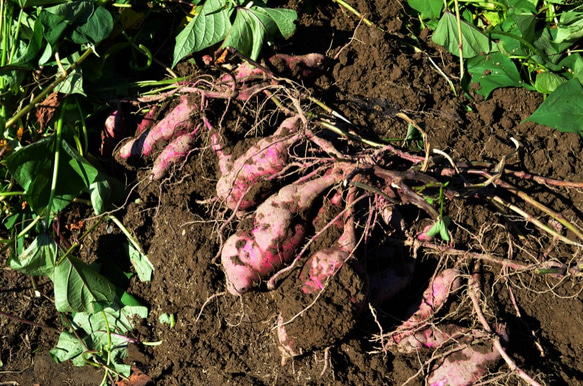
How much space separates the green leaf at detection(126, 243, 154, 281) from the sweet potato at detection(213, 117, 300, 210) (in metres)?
0.44

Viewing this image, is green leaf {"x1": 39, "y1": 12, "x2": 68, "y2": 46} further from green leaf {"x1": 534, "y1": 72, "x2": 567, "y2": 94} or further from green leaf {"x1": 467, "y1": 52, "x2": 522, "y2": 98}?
green leaf {"x1": 534, "y1": 72, "x2": 567, "y2": 94}

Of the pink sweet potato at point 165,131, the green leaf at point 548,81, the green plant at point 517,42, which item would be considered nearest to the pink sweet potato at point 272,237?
the pink sweet potato at point 165,131

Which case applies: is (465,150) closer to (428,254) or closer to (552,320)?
(428,254)

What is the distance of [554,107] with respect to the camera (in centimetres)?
195

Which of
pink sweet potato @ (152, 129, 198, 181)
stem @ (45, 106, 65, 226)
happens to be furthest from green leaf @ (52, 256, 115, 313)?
pink sweet potato @ (152, 129, 198, 181)

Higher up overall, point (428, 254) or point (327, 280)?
point (327, 280)

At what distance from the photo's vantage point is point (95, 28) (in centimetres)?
195

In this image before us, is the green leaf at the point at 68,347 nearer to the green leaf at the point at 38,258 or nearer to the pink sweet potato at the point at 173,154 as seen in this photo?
the green leaf at the point at 38,258

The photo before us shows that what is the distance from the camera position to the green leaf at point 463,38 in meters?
2.14

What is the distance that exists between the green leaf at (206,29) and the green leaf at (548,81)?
129 cm

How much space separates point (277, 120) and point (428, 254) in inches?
31.9

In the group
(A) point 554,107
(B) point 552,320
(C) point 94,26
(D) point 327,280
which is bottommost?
(B) point 552,320

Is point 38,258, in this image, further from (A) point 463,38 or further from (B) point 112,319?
(A) point 463,38

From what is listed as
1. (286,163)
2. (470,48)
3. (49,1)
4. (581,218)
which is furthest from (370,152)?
(49,1)
